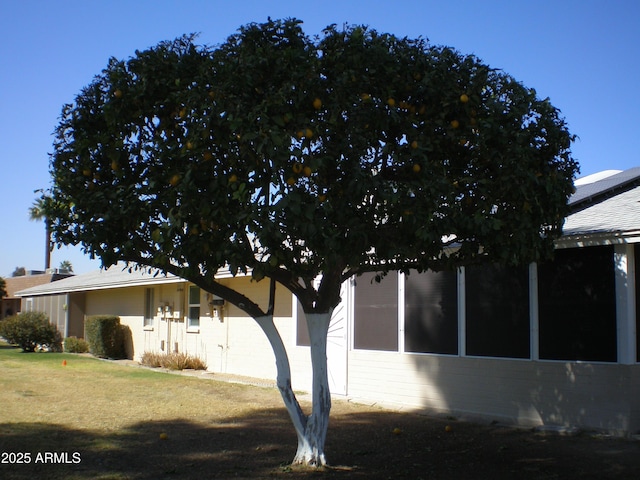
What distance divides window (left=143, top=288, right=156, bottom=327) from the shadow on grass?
40.6 feet

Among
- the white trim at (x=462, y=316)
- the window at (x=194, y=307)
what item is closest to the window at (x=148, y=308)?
the window at (x=194, y=307)

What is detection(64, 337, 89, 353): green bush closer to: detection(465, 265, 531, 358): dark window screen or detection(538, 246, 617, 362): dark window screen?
detection(465, 265, 531, 358): dark window screen

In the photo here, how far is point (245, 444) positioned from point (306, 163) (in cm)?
453

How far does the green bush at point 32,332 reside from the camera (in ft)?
89.2

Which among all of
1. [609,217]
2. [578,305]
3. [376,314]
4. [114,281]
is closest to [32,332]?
[114,281]

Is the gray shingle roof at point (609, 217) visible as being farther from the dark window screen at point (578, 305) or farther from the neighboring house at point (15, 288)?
the neighboring house at point (15, 288)

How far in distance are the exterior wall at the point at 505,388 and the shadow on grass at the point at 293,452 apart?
0.50m

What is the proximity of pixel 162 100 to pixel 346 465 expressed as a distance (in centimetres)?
455

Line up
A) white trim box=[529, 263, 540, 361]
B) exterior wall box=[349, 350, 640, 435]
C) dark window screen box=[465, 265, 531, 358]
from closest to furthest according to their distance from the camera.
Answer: exterior wall box=[349, 350, 640, 435], white trim box=[529, 263, 540, 361], dark window screen box=[465, 265, 531, 358]

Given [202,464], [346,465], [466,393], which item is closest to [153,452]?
[202,464]

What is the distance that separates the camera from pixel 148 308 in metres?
23.1

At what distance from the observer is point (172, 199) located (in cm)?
657

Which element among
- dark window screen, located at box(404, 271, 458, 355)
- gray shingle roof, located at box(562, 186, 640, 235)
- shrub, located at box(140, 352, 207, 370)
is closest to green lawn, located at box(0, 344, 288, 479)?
shrub, located at box(140, 352, 207, 370)

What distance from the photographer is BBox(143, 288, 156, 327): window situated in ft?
75.0
